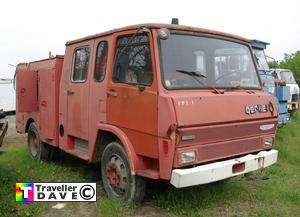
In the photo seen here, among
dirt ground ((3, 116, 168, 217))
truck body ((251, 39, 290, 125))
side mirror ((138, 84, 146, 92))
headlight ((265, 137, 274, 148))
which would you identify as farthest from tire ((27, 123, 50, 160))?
truck body ((251, 39, 290, 125))

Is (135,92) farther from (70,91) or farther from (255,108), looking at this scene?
(70,91)

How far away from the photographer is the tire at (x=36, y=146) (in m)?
8.23

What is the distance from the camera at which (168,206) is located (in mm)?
5484

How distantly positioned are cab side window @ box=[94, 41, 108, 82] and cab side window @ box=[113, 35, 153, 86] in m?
0.35

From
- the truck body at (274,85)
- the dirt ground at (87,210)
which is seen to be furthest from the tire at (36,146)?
the truck body at (274,85)

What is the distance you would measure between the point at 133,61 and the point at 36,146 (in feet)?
13.5

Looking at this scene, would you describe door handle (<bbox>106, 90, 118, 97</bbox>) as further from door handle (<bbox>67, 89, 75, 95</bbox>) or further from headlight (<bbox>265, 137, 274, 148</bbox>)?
headlight (<bbox>265, 137, 274, 148</bbox>)

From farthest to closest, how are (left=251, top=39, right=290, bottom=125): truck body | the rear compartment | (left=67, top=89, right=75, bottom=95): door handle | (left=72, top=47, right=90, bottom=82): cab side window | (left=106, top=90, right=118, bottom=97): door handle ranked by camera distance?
(left=251, top=39, right=290, bottom=125): truck body, the rear compartment, (left=67, top=89, right=75, bottom=95): door handle, (left=72, top=47, right=90, bottom=82): cab side window, (left=106, top=90, right=118, bottom=97): door handle

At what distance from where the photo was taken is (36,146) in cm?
853

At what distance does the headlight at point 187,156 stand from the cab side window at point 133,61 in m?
0.95

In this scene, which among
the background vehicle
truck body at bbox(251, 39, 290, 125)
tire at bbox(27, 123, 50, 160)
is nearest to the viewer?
tire at bbox(27, 123, 50, 160)

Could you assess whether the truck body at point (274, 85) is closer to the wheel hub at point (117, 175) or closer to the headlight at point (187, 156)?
the wheel hub at point (117, 175)

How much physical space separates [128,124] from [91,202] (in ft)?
4.33

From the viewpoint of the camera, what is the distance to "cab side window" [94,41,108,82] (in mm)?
5922
